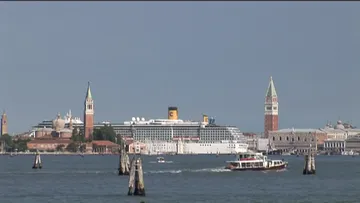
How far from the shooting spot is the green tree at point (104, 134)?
16225 centimetres

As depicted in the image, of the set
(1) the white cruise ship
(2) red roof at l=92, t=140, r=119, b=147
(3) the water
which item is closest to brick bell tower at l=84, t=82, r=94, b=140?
(2) red roof at l=92, t=140, r=119, b=147

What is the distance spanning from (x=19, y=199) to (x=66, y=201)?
7.61 ft

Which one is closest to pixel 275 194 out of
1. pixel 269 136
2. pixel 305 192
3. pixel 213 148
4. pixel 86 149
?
pixel 305 192

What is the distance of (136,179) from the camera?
4481 cm

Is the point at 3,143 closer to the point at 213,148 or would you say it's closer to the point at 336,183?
the point at 213,148

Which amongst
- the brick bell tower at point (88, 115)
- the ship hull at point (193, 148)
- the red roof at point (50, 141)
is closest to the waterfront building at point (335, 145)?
the ship hull at point (193, 148)

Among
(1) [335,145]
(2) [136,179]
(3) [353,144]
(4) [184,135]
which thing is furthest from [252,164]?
(1) [335,145]

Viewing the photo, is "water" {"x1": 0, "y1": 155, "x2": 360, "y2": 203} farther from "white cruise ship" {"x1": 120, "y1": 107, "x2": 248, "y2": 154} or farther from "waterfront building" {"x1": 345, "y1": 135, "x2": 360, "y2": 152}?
"waterfront building" {"x1": 345, "y1": 135, "x2": 360, "y2": 152}

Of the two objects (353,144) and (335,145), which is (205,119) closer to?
(335,145)

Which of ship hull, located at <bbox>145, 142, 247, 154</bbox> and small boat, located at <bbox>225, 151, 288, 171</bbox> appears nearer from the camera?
small boat, located at <bbox>225, 151, 288, 171</bbox>

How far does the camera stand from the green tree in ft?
532

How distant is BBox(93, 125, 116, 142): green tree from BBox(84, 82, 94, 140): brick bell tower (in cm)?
101

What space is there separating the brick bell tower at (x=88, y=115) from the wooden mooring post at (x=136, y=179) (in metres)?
117

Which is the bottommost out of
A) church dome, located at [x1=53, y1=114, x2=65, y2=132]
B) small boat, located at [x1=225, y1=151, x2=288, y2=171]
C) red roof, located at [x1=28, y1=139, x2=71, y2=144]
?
small boat, located at [x1=225, y1=151, x2=288, y2=171]
